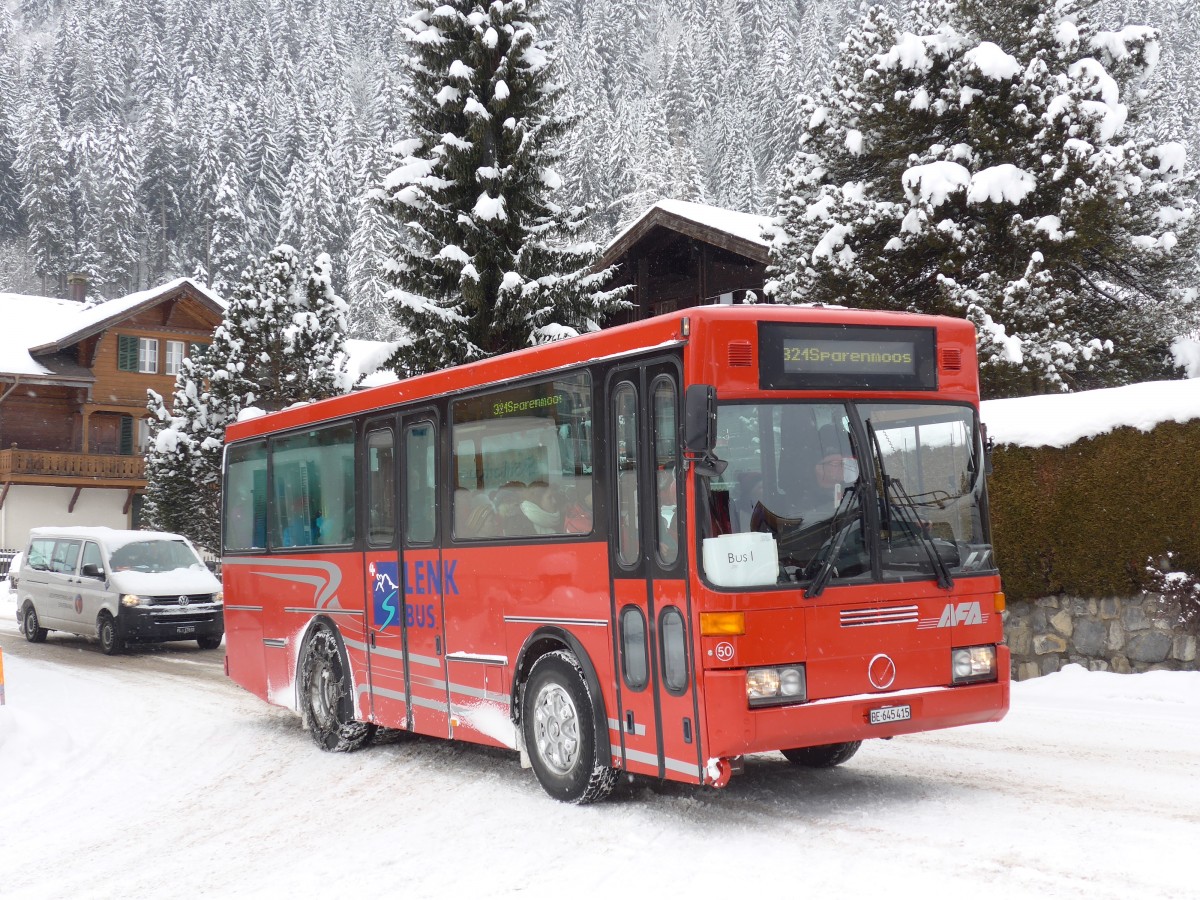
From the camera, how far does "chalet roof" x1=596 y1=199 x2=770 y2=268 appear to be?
2734 cm

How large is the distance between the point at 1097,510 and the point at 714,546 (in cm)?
701

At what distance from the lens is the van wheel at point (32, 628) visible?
2295 cm

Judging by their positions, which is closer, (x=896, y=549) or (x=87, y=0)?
(x=896, y=549)

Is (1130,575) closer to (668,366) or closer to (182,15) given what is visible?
(668,366)

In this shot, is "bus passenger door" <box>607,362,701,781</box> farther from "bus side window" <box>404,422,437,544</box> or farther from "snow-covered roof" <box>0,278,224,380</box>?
"snow-covered roof" <box>0,278,224,380</box>

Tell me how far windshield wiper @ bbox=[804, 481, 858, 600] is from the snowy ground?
4.27 feet

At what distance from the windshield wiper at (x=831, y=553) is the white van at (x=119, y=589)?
15.7 meters

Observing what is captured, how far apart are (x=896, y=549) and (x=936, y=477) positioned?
55 centimetres

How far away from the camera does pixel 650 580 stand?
7.25m

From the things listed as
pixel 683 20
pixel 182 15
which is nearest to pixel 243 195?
pixel 182 15

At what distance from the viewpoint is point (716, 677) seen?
22.2 ft

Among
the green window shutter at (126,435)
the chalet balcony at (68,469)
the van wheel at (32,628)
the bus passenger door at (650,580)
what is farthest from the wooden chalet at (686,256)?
the green window shutter at (126,435)

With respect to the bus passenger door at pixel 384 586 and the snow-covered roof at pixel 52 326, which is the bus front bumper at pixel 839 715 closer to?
the bus passenger door at pixel 384 586

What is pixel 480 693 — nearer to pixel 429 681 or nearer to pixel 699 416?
pixel 429 681
